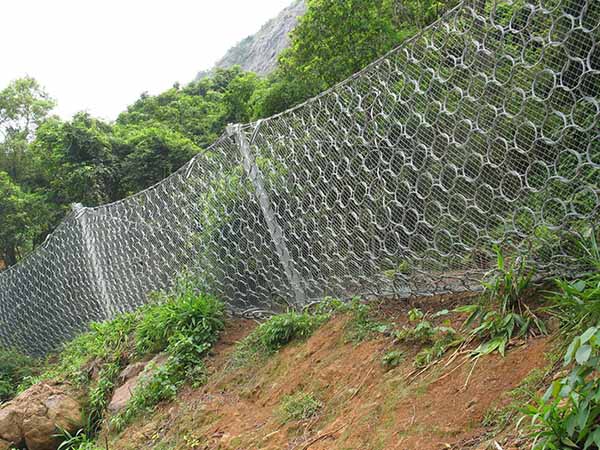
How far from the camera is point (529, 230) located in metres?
2.28

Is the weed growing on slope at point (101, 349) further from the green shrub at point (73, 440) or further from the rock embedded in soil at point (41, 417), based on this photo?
the green shrub at point (73, 440)

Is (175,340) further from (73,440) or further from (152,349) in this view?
(73,440)

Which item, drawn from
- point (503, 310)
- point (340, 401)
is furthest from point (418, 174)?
point (340, 401)

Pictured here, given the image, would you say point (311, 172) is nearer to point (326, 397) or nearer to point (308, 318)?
point (308, 318)

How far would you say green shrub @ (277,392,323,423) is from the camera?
2590mm

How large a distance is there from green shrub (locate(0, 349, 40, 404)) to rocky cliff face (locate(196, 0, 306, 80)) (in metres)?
30.8

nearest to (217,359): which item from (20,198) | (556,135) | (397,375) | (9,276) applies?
(397,375)

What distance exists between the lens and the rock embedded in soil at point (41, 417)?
14.1 ft

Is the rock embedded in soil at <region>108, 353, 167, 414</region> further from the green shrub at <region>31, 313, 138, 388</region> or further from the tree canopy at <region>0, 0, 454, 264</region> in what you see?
the tree canopy at <region>0, 0, 454, 264</region>

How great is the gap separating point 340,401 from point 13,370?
6.44 metres

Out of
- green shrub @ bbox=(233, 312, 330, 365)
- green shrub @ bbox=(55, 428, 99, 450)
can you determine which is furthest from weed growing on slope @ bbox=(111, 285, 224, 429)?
green shrub @ bbox=(233, 312, 330, 365)

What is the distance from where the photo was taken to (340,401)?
8.24 ft

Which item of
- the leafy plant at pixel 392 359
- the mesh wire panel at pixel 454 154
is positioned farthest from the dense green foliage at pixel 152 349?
the leafy plant at pixel 392 359

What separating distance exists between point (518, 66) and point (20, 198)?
42.7ft
